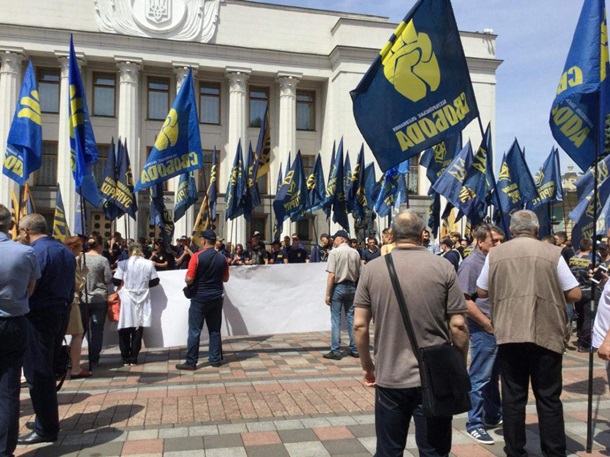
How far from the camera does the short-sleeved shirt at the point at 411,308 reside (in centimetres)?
342

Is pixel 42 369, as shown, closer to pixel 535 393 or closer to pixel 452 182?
pixel 535 393

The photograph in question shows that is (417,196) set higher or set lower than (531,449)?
higher

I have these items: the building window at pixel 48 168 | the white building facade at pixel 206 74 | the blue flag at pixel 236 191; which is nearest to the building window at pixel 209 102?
the white building facade at pixel 206 74

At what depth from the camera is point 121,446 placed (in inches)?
198

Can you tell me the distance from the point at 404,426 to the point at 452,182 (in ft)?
30.8

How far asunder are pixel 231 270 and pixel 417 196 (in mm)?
26636

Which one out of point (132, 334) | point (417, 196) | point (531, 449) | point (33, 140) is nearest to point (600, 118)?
point (531, 449)

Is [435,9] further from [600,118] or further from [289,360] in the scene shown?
[289,360]

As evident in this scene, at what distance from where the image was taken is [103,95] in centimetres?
3291

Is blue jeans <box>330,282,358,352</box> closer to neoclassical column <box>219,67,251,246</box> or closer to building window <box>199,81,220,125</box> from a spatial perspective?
neoclassical column <box>219,67,251,246</box>

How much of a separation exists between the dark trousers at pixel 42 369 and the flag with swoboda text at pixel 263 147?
8.55 metres

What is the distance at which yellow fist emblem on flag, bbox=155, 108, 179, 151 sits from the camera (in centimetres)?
996

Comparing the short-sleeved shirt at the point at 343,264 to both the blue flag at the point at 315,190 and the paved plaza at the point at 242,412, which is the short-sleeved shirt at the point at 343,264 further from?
the blue flag at the point at 315,190

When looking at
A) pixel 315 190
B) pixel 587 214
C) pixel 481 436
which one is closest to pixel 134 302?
pixel 481 436
